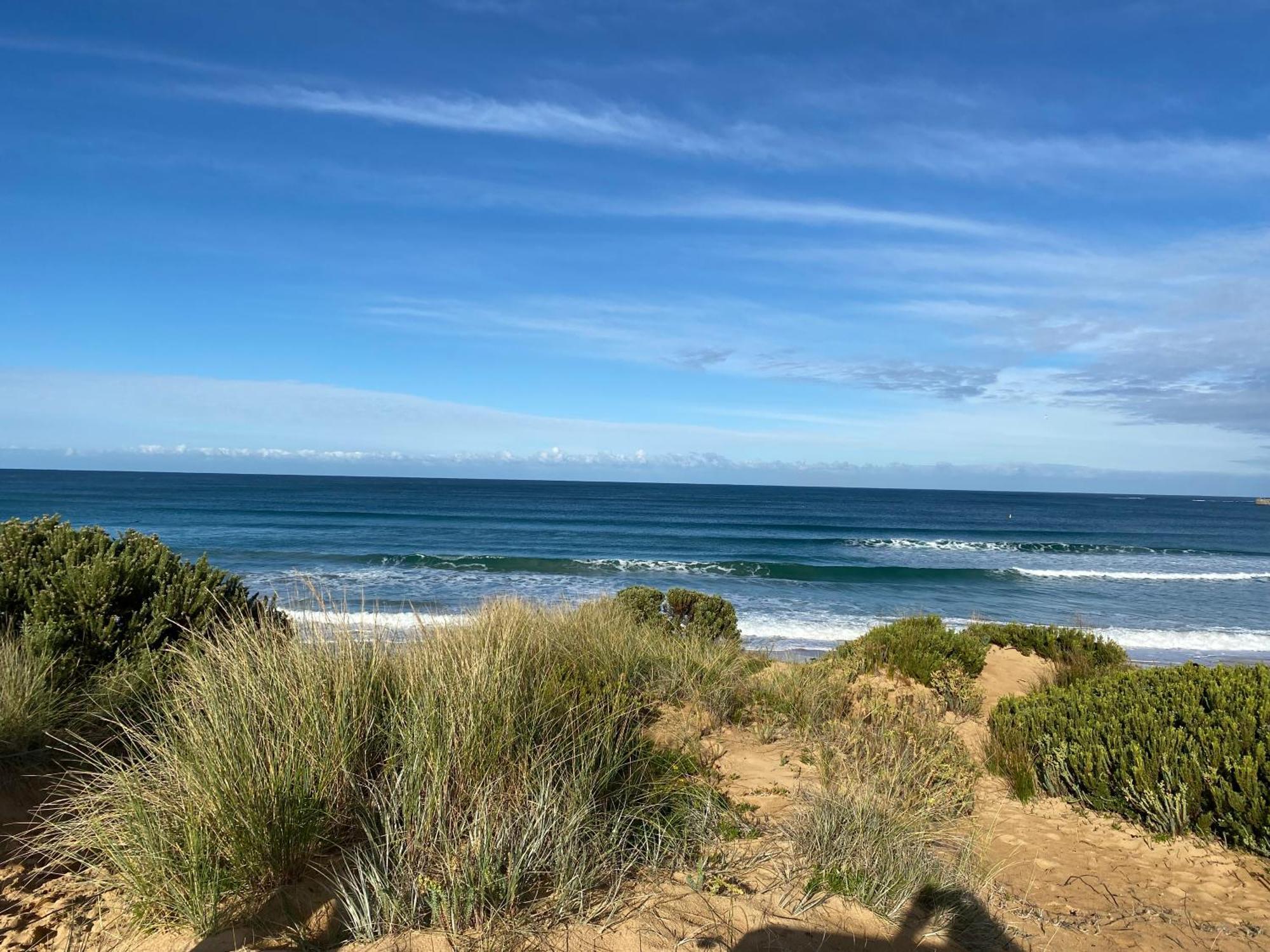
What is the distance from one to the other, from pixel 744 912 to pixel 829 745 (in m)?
2.51

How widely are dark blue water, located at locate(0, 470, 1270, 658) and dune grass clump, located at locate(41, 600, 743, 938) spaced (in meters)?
0.69

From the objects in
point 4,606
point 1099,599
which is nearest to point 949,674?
point 4,606

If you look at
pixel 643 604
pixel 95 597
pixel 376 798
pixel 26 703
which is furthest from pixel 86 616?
pixel 643 604

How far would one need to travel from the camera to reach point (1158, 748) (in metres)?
5.24

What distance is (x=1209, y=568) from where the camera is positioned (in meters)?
34.4

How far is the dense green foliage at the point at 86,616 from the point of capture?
16.4 ft

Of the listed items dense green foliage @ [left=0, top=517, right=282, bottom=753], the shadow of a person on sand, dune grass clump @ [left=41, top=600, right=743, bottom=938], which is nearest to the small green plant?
dune grass clump @ [left=41, top=600, right=743, bottom=938]

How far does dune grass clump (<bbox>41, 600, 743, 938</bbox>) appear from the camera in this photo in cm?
330

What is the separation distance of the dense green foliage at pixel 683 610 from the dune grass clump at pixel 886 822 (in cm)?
544

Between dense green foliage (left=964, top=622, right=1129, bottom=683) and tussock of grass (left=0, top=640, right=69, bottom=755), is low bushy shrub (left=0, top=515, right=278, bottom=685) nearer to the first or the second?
tussock of grass (left=0, top=640, right=69, bottom=755)

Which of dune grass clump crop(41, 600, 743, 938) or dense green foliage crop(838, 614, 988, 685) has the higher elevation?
dune grass clump crop(41, 600, 743, 938)

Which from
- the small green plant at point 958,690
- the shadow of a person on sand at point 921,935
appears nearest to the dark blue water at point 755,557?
the shadow of a person on sand at point 921,935

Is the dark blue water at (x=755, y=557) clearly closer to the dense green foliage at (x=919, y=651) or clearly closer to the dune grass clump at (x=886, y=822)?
the dune grass clump at (x=886, y=822)

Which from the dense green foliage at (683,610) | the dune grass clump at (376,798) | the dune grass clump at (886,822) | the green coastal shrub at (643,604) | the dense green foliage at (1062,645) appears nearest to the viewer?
the dune grass clump at (376,798)
